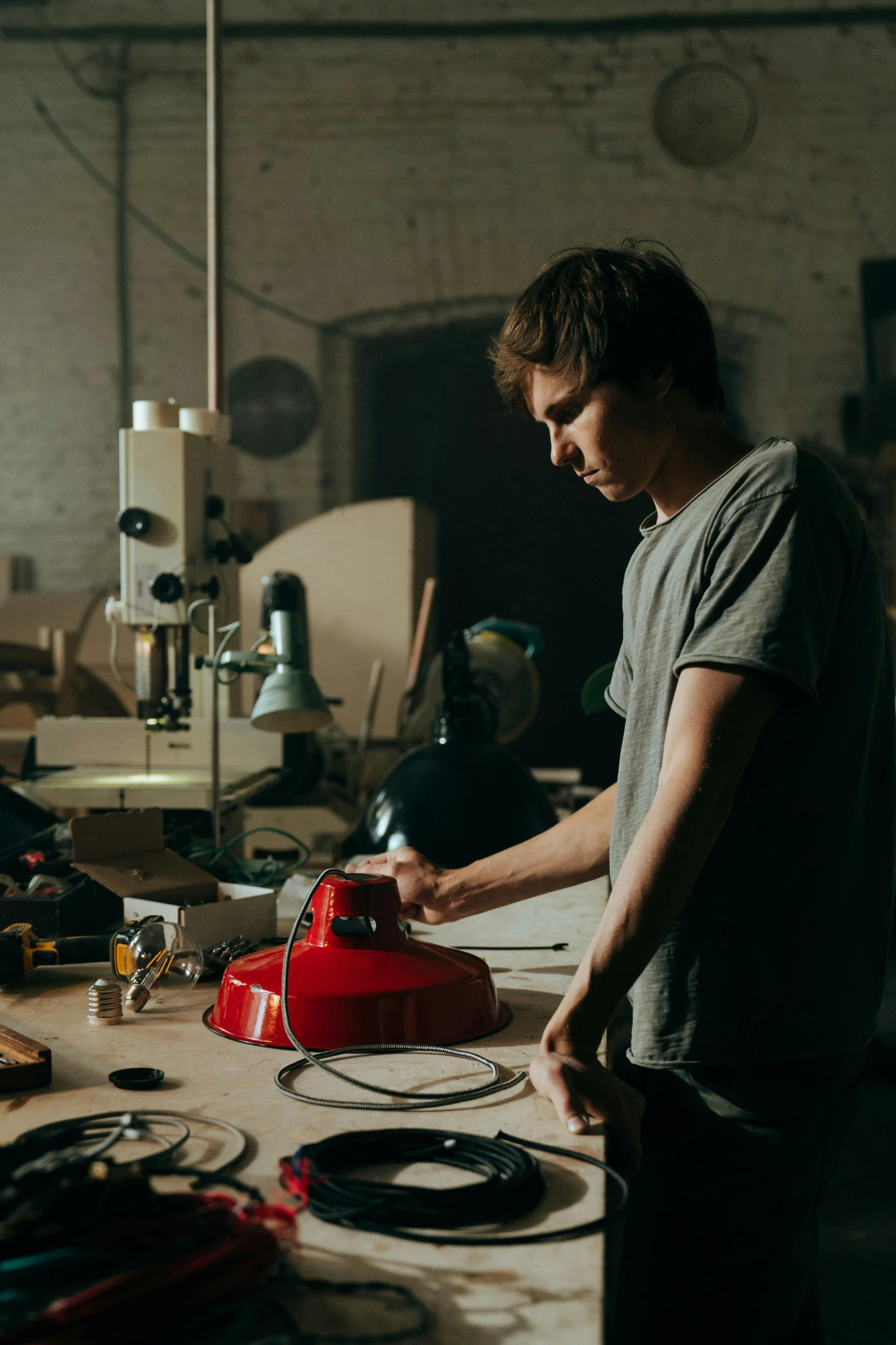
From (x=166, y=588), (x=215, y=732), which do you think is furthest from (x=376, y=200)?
(x=215, y=732)

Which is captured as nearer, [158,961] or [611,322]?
[611,322]

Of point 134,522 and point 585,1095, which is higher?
point 134,522

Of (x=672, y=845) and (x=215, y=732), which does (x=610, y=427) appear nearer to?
(x=672, y=845)

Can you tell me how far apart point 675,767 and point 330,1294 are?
490mm

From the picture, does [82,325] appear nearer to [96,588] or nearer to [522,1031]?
[96,588]

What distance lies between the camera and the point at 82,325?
20.1 feet

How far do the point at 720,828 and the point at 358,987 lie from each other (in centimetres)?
38

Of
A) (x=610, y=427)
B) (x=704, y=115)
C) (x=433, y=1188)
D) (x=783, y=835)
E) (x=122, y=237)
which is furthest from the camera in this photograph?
(x=122, y=237)

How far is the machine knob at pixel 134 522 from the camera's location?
2365 mm

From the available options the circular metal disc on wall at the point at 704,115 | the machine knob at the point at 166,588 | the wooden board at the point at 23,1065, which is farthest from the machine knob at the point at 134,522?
the circular metal disc on wall at the point at 704,115

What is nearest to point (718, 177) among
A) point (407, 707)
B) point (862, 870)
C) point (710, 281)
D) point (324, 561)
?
point (710, 281)

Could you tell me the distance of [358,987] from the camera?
1.18 meters

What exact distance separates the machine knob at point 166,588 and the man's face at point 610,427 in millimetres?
1179

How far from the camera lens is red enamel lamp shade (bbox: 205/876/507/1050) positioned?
3.82 feet
